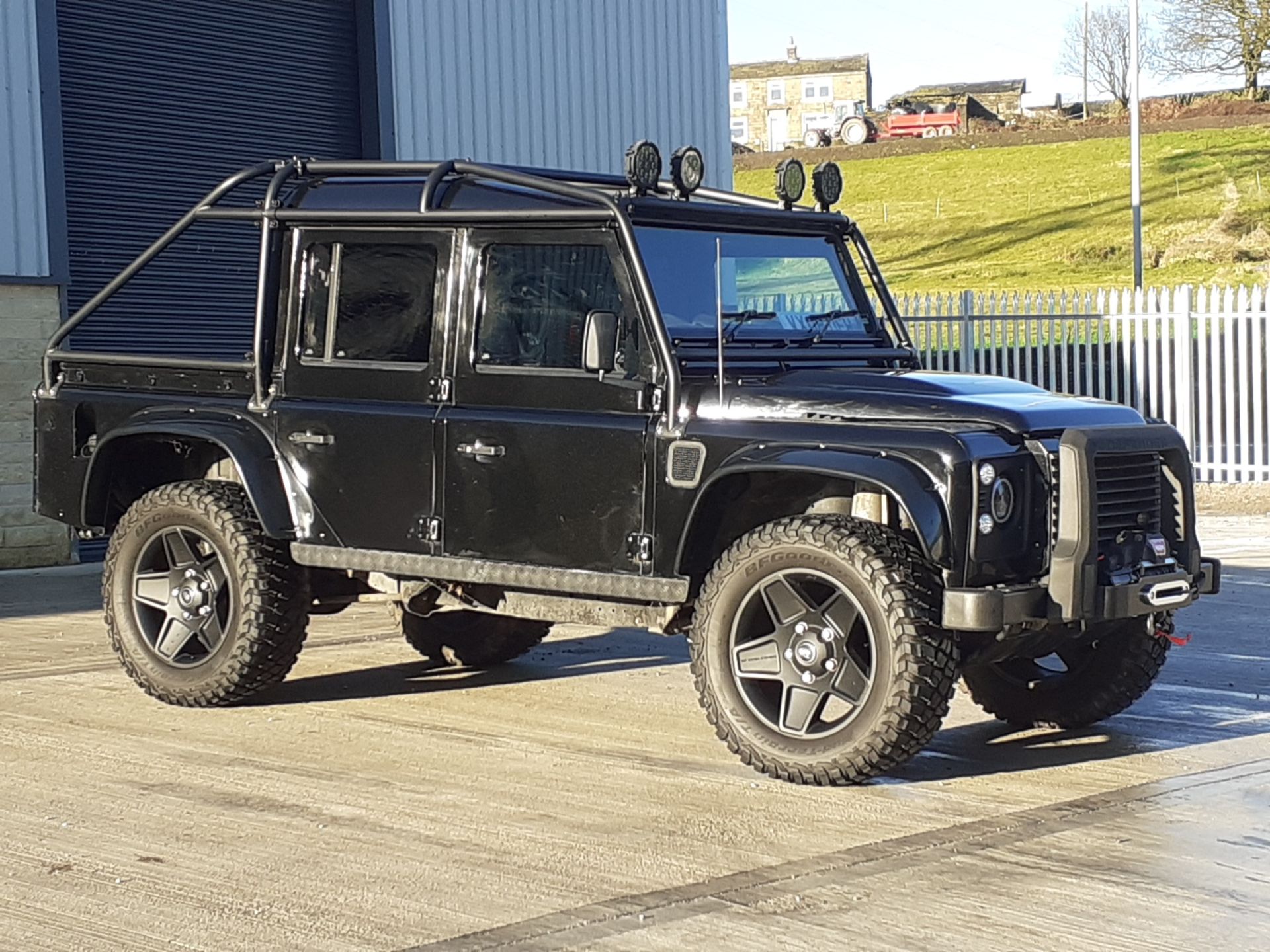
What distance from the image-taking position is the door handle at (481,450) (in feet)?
24.6

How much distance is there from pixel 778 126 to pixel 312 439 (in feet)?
379

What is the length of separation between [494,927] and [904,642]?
1.99m

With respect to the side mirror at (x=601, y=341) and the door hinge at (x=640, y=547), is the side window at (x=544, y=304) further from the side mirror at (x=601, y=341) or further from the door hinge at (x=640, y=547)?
the door hinge at (x=640, y=547)

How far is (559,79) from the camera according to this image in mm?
19875

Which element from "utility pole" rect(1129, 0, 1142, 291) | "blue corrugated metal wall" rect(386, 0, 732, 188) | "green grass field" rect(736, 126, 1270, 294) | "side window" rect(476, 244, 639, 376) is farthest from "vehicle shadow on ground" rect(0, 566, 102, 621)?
"green grass field" rect(736, 126, 1270, 294)

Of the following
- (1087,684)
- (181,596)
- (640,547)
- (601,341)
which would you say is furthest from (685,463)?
(181,596)

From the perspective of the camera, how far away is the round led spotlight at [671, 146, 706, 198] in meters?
7.71

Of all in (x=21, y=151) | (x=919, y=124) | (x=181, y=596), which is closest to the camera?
(x=181, y=596)

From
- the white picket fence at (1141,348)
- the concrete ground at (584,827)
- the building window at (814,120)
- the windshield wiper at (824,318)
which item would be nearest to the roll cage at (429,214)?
the windshield wiper at (824,318)

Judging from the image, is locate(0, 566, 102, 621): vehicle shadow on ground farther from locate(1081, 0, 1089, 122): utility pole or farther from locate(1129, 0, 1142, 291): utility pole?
locate(1081, 0, 1089, 122): utility pole

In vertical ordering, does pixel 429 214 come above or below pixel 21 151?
below

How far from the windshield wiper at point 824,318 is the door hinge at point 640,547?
1.18m

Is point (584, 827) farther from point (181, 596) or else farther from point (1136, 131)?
point (1136, 131)

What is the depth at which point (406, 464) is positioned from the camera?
775 centimetres
